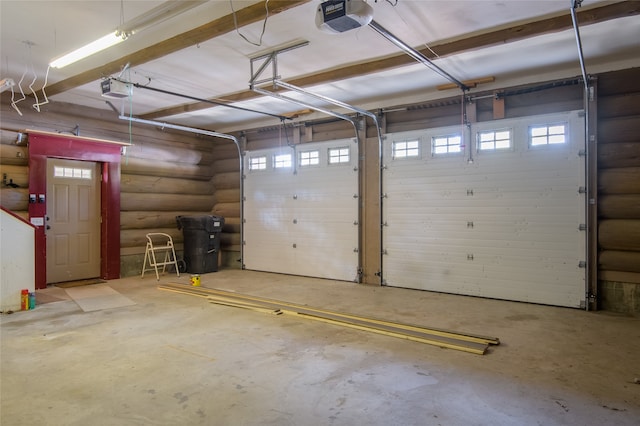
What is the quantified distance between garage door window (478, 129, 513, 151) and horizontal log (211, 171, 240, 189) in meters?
5.01

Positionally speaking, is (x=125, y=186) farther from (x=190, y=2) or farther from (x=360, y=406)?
(x=360, y=406)

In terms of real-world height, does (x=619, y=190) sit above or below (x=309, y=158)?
below

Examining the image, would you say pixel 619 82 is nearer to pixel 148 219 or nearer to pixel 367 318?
pixel 367 318

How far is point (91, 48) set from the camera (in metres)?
3.71

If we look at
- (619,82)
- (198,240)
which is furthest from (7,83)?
(619,82)

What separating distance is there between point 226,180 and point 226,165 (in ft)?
1.13

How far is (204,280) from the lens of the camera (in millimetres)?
7031

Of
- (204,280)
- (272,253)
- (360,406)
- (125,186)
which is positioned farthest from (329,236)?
(360,406)

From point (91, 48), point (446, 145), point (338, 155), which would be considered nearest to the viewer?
point (91, 48)

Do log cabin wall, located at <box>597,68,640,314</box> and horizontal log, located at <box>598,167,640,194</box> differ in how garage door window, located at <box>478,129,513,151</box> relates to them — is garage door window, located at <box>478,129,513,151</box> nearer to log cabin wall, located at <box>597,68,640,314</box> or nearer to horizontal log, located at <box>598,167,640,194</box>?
log cabin wall, located at <box>597,68,640,314</box>

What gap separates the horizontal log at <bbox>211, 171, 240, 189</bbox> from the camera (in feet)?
28.1

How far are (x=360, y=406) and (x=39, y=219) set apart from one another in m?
5.90

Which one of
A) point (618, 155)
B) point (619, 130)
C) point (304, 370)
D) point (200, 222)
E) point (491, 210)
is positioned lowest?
point (304, 370)

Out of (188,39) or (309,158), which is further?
(309,158)
